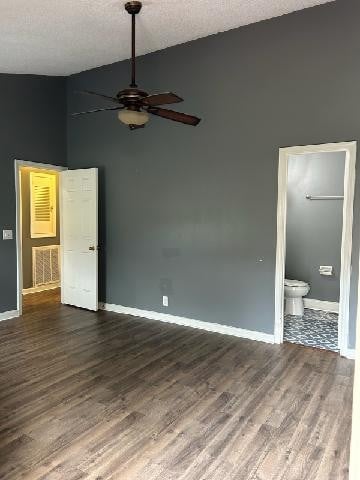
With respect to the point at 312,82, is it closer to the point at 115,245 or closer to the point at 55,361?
the point at 115,245

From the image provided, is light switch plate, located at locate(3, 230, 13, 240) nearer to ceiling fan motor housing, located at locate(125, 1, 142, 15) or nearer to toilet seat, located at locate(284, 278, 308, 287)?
ceiling fan motor housing, located at locate(125, 1, 142, 15)

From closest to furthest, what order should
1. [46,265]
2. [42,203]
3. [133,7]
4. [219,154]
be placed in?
[133,7] → [219,154] → [42,203] → [46,265]

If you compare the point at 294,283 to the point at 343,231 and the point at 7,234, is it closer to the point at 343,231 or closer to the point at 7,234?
the point at 343,231

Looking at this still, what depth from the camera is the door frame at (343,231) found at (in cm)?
351

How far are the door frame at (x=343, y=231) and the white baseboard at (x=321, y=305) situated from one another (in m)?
1.67

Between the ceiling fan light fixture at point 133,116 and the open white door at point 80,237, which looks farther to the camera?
the open white door at point 80,237

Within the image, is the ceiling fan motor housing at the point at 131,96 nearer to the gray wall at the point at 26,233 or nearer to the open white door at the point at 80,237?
the open white door at the point at 80,237

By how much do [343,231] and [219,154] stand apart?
163 centimetres

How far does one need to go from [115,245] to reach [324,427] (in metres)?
3.57

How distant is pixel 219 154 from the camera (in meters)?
4.22

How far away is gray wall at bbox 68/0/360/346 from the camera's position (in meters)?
3.60

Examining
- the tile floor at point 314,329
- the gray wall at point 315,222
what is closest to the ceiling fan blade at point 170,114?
the tile floor at point 314,329

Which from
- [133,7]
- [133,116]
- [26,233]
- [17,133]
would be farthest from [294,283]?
[26,233]

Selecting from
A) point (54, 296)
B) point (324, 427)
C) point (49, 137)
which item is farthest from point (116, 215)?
point (324, 427)
